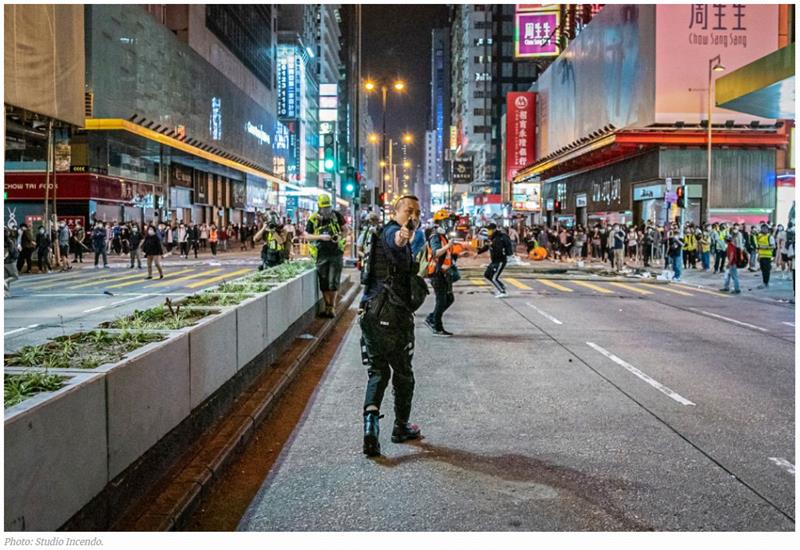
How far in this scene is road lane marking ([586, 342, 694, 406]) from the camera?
7277mm

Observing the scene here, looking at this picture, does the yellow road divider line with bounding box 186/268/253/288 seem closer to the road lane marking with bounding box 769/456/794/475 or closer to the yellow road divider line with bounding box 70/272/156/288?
the yellow road divider line with bounding box 70/272/156/288

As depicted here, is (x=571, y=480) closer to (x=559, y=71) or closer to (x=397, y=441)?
(x=397, y=441)

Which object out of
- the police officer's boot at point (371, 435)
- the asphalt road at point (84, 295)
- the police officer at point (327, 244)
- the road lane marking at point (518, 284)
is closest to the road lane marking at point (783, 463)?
the police officer's boot at point (371, 435)

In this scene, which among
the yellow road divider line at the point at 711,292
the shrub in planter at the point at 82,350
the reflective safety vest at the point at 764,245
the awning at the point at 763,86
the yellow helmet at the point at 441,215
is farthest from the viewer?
the yellow road divider line at the point at 711,292

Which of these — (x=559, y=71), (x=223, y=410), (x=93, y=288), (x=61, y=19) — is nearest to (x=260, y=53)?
(x=559, y=71)

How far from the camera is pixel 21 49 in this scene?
2242 cm

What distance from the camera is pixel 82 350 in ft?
15.3

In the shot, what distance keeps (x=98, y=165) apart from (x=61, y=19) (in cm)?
1388

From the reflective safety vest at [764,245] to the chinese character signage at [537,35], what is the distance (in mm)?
52749

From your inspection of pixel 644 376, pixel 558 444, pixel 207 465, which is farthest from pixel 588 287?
pixel 207 465

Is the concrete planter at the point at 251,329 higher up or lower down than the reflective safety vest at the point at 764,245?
lower down

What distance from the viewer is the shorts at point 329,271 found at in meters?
12.0

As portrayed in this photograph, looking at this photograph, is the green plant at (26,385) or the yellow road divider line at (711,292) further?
the yellow road divider line at (711,292)

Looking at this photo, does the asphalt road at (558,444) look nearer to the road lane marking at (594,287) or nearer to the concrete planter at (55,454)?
the concrete planter at (55,454)
